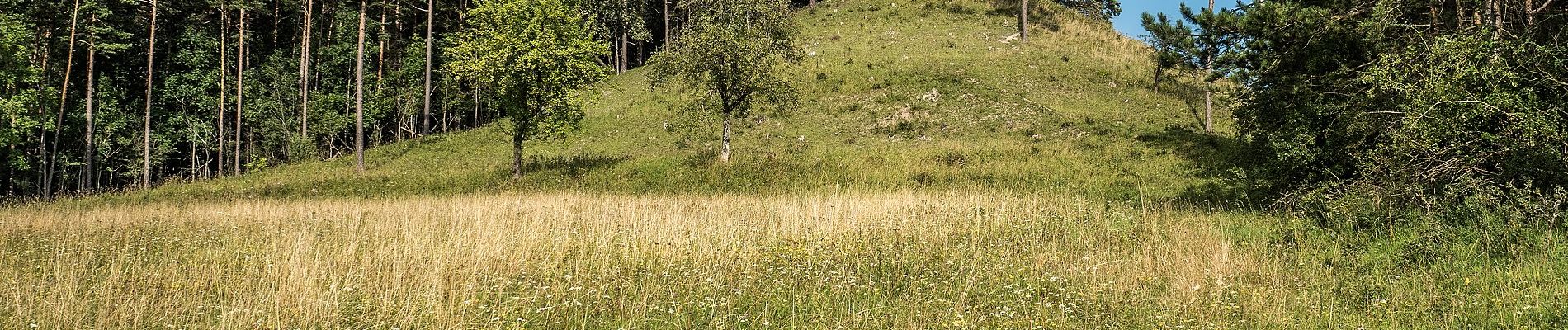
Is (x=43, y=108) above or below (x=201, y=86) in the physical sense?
below

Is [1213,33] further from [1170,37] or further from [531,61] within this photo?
[531,61]

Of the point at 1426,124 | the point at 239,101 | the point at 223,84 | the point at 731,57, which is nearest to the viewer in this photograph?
the point at 1426,124

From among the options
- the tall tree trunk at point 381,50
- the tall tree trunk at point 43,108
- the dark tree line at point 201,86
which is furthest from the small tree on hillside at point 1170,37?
the tall tree trunk at point 43,108

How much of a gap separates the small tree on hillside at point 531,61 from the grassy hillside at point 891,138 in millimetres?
1019

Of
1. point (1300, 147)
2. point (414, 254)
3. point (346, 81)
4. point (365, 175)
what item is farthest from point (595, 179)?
point (346, 81)

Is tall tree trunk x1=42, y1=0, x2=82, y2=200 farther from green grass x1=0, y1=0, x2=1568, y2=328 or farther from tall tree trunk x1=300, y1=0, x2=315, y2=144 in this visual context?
green grass x1=0, y1=0, x2=1568, y2=328

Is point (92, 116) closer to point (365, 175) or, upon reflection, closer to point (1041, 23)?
point (365, 175)

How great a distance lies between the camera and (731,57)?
21281 millimetres

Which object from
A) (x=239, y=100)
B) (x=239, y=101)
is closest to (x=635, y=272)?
(x=239, y=100)

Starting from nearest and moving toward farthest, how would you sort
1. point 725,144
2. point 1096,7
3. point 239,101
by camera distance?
point 725,144, point 239,101, point 1096,7

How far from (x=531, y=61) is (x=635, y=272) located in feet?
54.3

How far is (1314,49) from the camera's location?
438 inches

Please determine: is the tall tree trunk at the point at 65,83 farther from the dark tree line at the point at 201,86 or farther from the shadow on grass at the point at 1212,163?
the shadow on grass at the point at 1212,163

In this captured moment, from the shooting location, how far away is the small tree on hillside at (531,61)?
→ 2077 centimetres
